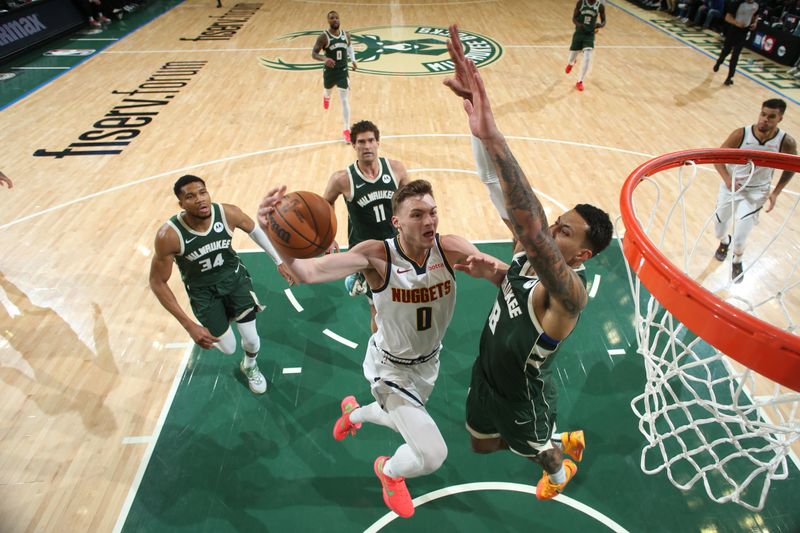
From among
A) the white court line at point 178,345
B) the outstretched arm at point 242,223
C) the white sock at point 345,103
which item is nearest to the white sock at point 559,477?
the outstretched arm at point 242,223

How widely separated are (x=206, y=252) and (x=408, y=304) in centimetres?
177

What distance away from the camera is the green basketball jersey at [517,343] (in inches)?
A: 99.0

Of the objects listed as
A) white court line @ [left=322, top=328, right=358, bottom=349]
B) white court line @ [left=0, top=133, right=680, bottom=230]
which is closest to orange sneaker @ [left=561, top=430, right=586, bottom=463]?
white court line @ [left=322, top=328, right=358, bottom=349]

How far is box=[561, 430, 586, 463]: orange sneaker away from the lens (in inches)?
132

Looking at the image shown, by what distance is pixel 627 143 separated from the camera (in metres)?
8.50

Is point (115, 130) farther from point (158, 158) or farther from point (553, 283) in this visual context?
point (553, 283)

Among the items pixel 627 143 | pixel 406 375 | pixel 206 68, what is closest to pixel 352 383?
pixel 406 375

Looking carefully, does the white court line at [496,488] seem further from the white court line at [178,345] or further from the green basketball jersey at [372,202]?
the white court line at [178,345]

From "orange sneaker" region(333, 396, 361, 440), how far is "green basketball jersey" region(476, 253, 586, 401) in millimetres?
1244

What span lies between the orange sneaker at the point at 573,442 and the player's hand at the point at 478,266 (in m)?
1.43

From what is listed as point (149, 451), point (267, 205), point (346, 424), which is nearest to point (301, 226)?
point (267, 205)

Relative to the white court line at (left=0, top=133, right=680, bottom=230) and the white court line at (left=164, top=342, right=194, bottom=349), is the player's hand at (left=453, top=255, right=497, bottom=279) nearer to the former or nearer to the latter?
the white court line at (left=164, top=342, right=194, bottom=349)

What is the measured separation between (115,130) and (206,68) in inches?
153

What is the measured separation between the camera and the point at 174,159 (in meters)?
8.05
